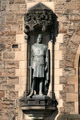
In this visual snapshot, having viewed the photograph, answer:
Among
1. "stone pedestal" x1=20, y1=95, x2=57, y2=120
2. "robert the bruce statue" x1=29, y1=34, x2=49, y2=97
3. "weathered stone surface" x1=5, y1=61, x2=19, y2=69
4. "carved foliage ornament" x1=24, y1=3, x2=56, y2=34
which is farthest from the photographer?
"weathered stone surface" x1=5, y1=61, x2=19, y2=69

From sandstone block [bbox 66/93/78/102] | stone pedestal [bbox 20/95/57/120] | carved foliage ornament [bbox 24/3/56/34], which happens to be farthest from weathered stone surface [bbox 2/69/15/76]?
sandstone block [bbox 66/93/78/102]

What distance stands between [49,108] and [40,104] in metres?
0.22

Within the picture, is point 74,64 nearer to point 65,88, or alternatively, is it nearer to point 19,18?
point 65,88

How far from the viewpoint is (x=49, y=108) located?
1377 cm

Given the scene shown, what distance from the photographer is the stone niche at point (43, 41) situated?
13.7 metres

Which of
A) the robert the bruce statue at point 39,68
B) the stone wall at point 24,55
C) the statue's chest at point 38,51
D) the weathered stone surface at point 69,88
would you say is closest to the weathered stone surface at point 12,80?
the stone wall at point 24,55

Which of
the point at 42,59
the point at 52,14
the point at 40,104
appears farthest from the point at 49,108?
the point at 52,14

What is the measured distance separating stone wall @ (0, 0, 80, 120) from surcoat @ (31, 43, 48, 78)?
0.22 meters

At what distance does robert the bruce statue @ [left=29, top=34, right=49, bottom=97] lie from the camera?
1384 centimetres

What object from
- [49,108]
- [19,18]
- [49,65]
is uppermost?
[19,18]

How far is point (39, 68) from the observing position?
45.4ft

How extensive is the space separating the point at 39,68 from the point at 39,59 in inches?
7.8

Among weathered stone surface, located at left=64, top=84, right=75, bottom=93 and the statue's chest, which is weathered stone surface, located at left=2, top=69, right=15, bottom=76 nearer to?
the statue's chest

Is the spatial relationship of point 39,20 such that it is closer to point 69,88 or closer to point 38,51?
point 38,51
